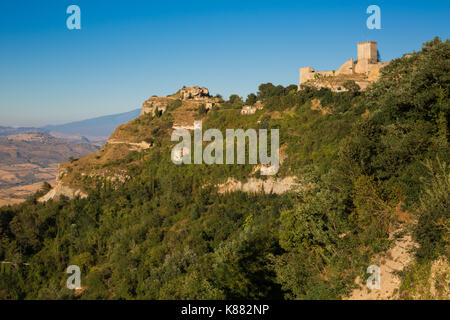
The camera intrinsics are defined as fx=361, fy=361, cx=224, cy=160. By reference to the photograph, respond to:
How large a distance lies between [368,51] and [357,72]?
122 inches

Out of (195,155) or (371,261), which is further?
(195,155)

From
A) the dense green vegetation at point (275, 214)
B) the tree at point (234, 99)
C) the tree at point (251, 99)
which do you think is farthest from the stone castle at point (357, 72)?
the tree at point (234, 99)

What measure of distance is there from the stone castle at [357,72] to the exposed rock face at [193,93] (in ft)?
82.8

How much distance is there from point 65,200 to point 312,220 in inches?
1611

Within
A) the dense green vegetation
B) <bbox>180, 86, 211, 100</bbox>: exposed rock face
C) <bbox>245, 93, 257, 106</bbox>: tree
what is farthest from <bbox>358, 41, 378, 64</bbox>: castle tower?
<bbox>180, 86, 211, 100</bbox>: exposed rock face

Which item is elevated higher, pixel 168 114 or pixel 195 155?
pixel 168 114

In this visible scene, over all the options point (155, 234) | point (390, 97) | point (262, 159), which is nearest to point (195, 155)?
point (262, 159)

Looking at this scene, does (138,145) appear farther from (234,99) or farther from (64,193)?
(234,99)

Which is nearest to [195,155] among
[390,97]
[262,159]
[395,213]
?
[262,159]

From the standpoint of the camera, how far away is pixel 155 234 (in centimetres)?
3784
